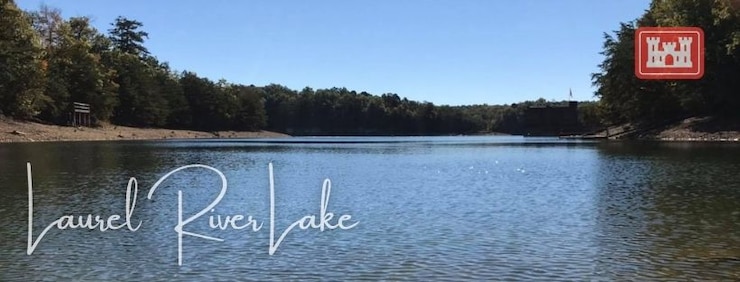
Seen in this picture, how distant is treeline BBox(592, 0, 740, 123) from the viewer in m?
95.3

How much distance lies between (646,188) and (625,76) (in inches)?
3496

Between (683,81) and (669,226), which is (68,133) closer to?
(683,81)

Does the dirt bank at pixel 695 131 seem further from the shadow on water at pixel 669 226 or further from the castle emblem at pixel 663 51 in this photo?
the shadow on water at pixel 669 226

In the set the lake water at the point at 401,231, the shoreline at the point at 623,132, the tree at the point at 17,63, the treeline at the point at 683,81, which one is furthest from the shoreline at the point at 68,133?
the treeline at the point at 683,81

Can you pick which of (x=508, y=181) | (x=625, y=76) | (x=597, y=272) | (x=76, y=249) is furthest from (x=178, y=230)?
(x=625, y=76)

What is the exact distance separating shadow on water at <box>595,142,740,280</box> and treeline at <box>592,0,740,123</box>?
64246 mm

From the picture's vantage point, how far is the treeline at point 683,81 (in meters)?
95.3

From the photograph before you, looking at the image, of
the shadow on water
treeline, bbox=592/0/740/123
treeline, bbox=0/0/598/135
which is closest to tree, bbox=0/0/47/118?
treeline, bbox=0/0/598/135

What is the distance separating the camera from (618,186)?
3338cm

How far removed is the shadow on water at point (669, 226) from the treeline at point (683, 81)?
64.2 meters

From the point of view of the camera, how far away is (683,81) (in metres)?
101

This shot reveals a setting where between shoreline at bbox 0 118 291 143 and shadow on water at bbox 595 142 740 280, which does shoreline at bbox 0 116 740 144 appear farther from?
shadow on water at bbox 595 142 740 280

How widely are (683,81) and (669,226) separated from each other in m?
88.0

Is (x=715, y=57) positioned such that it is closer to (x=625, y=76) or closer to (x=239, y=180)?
(x=625, y=76)
